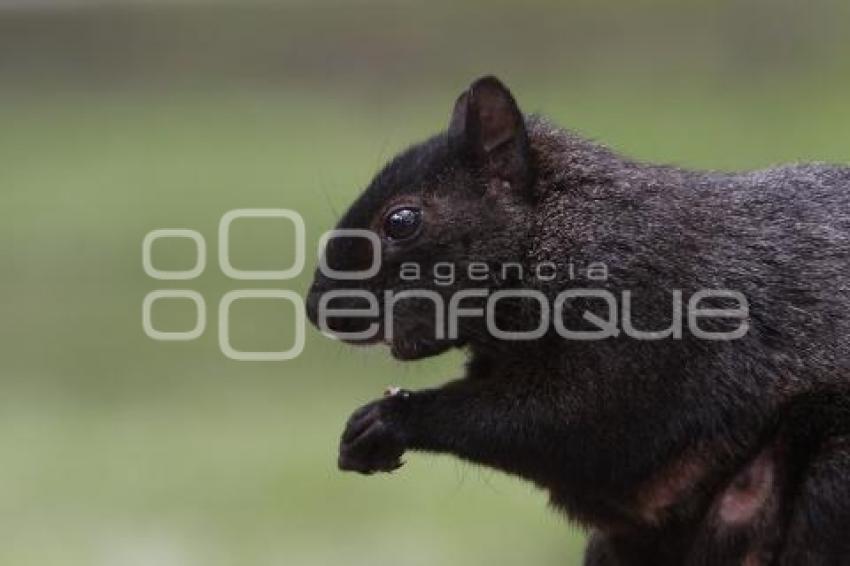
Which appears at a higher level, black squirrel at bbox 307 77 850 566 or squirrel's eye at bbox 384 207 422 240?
squirrel's eye at bbox 384 207 422 240

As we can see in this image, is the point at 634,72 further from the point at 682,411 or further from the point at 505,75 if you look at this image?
the point at 682,411

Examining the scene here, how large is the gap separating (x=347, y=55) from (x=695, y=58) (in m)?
1.96

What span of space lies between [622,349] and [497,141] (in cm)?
49

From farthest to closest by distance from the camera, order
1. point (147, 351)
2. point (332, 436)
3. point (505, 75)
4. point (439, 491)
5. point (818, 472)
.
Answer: point (505, 75) → point (147, 351) → point (332, 436) → point (439, 491) → point (818, 472)

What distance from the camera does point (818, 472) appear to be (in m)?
3.52

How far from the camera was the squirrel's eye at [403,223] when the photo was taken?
12.0 feet

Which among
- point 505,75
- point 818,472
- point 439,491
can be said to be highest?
point 505,75

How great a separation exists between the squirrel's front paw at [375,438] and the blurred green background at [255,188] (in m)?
1.57

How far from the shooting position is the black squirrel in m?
3.55

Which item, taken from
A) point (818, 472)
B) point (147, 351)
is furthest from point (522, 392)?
point (147, 351)

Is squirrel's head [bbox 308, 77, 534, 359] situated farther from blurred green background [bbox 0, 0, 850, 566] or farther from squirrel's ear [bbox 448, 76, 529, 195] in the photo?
blurred green background [bbox 0, 0, 850, 566]

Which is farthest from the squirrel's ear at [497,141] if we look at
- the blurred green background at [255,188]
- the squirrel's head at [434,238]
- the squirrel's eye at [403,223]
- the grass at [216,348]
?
the blurred green background at [255,188]

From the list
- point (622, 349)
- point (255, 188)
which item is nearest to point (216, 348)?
point (255, 188)

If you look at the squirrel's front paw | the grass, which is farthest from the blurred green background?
the squirrel's front paw
